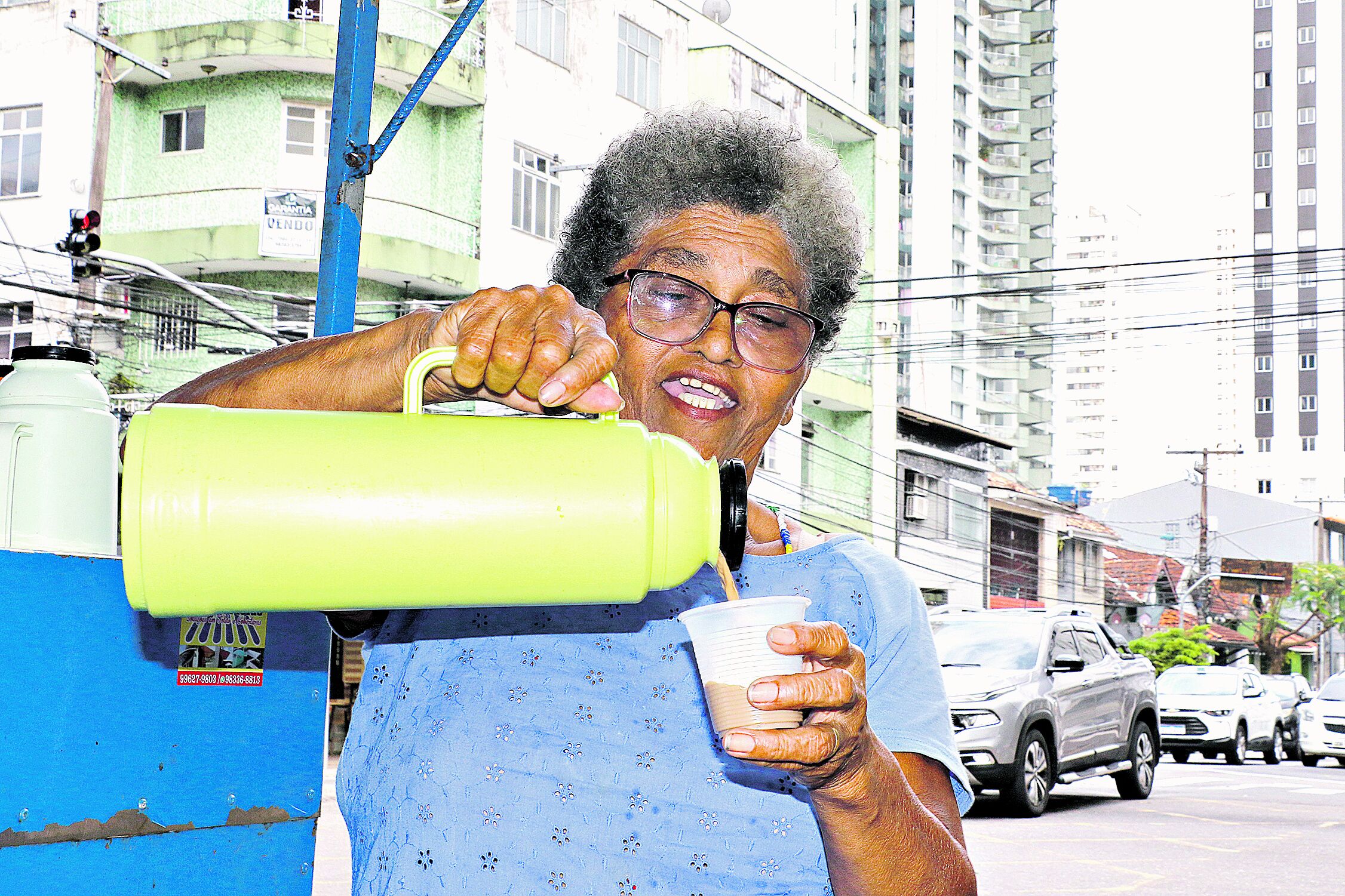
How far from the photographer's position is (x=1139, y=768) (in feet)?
39.5

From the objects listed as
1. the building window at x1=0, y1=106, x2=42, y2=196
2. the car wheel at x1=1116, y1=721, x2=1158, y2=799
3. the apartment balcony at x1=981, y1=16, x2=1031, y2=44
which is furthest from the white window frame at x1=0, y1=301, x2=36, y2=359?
the apartment balcony at x1=981, y1=16, x2=1031, y2=44

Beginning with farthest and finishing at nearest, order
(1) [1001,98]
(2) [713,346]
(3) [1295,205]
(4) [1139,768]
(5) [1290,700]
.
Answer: (3) [1295,205] < (1) [1001,98] < (5) [1290,700] < (4) [1139,768] < (2) [713,346]

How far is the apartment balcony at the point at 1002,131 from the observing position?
6519cm

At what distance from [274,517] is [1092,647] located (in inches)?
439

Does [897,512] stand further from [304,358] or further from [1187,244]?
[1187,244]

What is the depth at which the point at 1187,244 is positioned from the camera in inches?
4498

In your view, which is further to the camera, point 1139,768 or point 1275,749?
point 1275,749

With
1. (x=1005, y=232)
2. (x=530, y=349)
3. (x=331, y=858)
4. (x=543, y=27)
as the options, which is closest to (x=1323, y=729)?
(x=543, y=27)

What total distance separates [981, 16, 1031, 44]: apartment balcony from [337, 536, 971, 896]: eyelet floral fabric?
229 feet

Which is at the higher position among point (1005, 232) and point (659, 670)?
point (1005, 232)

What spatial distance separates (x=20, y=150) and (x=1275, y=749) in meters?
20.3

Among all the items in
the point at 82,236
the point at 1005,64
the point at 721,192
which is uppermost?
the point at 1005,64

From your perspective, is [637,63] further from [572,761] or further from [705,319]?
[572,761]

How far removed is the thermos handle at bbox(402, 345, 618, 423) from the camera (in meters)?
1.41
